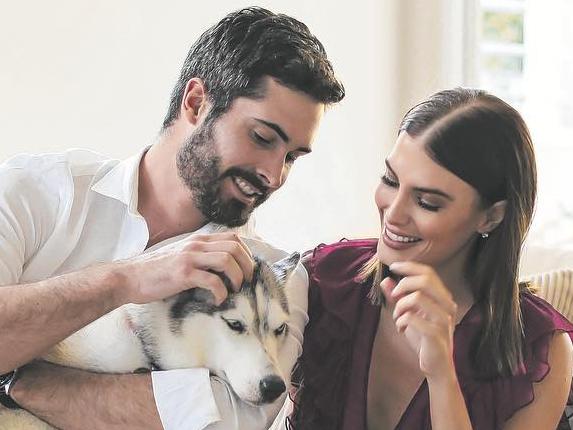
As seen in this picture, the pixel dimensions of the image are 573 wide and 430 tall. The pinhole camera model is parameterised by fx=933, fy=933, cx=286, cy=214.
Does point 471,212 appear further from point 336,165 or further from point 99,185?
point 336,165

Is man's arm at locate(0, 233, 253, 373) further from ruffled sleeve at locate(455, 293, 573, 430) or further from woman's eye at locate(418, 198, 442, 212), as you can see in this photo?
ruffled sleeve at locate(455, 293, 573, 430)

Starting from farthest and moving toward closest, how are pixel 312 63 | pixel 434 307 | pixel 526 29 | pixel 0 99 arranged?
pixel 526 29
pixel 0 99
pixel 312 63
pixel 434 307

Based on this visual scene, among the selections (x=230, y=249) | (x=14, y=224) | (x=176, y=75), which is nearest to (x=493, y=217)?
(x=230, y=249)

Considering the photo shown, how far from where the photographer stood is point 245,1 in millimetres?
2732

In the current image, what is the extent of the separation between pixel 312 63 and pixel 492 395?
632mm

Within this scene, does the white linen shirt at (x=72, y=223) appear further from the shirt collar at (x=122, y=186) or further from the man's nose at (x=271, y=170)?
the man's nose at (x=271, y=170)

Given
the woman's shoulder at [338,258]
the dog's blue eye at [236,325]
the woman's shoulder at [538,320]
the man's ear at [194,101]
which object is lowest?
the woman's shoulder at [538,320]

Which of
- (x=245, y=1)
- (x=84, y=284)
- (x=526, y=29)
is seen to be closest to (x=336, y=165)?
(x=245, y=1)

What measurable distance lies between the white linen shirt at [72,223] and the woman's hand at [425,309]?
169mm

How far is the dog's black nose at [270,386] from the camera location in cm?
123

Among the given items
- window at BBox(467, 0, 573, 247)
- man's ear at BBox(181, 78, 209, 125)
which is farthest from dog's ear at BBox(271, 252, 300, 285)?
window at BBox(467, 0, 573, 247)

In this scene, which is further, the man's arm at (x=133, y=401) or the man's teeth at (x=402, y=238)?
the man's teeth at (x=402, y=238)

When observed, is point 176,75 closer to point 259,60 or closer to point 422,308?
point 259,60

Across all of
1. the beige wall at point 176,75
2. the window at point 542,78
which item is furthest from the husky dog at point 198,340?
the window at point 542,78
